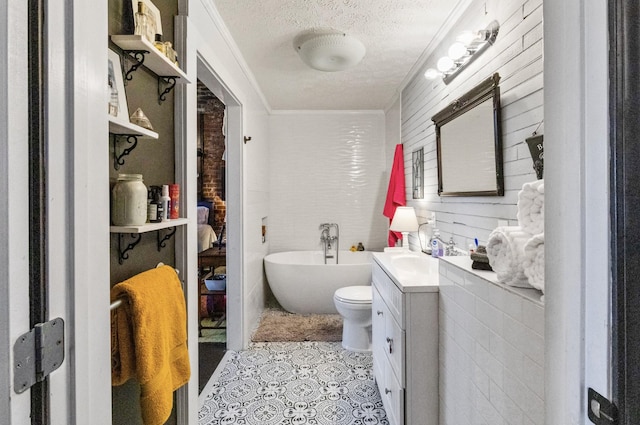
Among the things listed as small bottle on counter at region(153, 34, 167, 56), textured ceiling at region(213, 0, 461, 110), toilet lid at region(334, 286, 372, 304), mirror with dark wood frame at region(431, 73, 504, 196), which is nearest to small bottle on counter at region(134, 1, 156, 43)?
small bottle on counter at region(153, 34, 167, 56)

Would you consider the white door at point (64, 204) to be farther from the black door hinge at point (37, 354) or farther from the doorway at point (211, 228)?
the doorway at point (211, 228)

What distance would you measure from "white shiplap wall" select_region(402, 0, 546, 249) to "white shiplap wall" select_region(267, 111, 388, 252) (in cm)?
193

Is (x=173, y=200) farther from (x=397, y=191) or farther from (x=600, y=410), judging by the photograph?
(x=397, y=191)

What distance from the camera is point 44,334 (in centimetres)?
56

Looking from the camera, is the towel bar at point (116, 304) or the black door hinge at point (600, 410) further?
the towel bar at point (116, 304)

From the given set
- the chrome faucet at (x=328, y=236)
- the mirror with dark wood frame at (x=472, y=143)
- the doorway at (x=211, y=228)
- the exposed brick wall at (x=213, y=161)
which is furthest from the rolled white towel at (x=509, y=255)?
the exposed brick wall at (x=213, y=161)

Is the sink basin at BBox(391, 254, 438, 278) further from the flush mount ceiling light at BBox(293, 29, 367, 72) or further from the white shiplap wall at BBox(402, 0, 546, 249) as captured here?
the flush mount ceiling light at BBox(293, 29, 367, 72)

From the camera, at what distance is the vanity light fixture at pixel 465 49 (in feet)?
5.65

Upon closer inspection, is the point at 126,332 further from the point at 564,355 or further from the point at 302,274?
the point at 302,274

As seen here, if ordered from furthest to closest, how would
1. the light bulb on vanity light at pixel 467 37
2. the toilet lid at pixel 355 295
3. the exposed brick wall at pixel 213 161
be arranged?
the exposed brick wall at pixel 213 161 < the toilet lid at pixel 355 295 < the light bulb on vanity light at pixel 467 37

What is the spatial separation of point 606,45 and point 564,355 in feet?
1.65

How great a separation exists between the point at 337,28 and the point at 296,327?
2650 millimetres

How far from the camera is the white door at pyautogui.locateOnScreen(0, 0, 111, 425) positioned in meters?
0.51

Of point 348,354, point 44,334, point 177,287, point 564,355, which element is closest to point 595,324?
point 564,355
